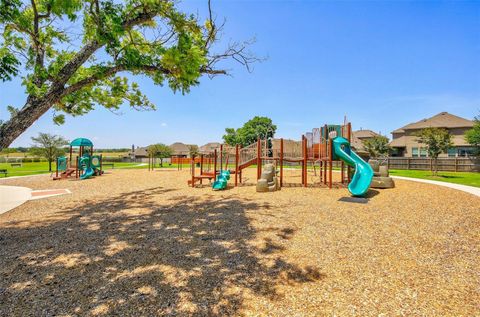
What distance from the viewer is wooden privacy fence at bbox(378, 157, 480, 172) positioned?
84.2 ft

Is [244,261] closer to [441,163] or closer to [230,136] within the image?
[441,163]

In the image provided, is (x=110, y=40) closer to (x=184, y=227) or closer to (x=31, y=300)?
(x=184, y=227)

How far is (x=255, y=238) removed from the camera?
5.82 metres

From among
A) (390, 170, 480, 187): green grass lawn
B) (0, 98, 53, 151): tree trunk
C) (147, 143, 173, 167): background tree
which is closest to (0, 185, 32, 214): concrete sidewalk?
(0, 98, 53, 151): tree trunk

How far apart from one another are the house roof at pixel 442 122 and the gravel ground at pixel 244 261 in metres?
32.5

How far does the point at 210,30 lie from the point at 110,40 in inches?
133

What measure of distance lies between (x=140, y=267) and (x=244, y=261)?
188 cm

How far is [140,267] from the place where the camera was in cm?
438

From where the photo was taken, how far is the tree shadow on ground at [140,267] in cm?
333

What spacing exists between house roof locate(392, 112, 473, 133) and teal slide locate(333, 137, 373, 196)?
29.8 metres

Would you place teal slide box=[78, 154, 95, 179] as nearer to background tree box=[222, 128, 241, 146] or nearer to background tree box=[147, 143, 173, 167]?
background tree box=[147, 143, 173, 167]

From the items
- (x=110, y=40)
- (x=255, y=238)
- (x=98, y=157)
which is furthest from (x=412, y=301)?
(x=98, y=157)

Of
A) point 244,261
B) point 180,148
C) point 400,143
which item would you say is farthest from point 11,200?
point 180,148

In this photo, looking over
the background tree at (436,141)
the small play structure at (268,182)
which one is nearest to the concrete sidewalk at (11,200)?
the small play structure at (268,182)
